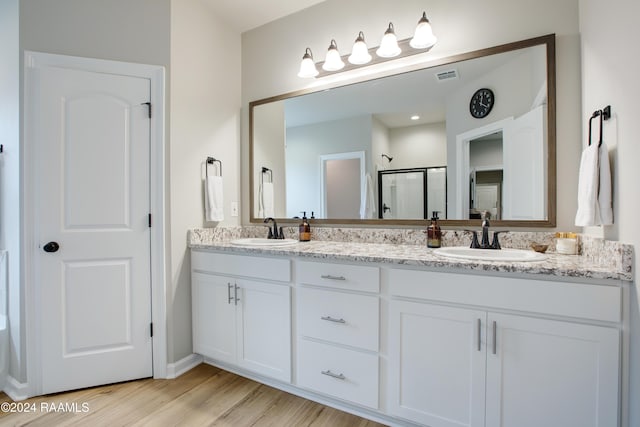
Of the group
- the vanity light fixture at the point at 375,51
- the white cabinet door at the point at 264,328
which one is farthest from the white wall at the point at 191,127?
the vanity light fixture at the point at 375,51

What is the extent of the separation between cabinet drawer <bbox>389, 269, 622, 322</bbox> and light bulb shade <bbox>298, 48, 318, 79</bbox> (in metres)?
1.52

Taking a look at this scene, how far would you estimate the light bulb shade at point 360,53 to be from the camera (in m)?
1.95

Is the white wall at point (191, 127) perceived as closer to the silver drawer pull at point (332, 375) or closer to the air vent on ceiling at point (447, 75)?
the silver drawer pull at point (332, 375)

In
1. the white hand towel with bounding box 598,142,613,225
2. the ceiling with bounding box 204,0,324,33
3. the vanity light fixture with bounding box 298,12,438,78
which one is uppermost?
the ceiling with bounding box 204,0,324,33

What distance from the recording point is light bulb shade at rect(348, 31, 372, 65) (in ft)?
6.40

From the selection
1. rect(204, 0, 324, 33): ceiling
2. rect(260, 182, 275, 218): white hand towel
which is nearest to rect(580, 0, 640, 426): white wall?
rect(204, 0, 324, 33): ceiling

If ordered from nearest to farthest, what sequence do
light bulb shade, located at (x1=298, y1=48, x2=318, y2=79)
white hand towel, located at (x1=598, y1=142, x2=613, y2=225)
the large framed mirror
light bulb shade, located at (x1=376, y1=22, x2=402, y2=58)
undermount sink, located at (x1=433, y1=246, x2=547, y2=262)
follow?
1. white hand towel, located at (x1=598, y1=142, x2=613, y2=225)
2. undermount sink, located at (x1=433, y1=246, x2=547, y2=262)
3. the large framed mirror
4. light bulb shade, located at (x1=376, y1=22, x2=402, y2=58)
5. light bulb shade, located at (x1=298, y1=48, x2=318, y2=79)

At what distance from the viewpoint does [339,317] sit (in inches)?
62.8

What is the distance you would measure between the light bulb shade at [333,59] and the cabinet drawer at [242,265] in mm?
1359

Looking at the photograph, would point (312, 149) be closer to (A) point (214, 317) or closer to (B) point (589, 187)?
(A) point (214, 317)

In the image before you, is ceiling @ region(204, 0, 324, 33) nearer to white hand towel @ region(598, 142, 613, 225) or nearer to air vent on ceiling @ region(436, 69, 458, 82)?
air vent on ceiling @ region(436, 69, 458, 82)

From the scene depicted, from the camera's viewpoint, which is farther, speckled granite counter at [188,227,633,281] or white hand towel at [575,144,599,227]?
white hand towel at [575,144,599,227]

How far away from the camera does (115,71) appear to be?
6.25ft

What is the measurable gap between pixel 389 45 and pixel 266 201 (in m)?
1.44
